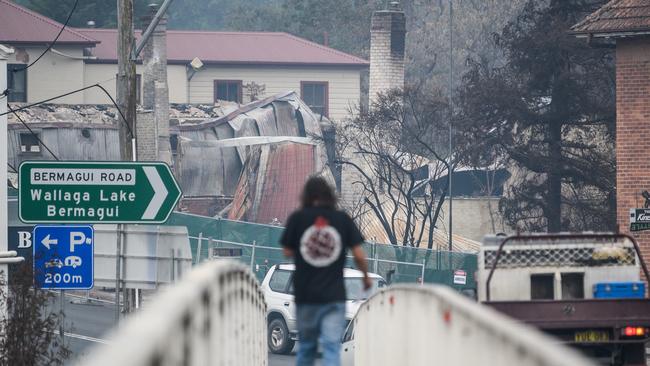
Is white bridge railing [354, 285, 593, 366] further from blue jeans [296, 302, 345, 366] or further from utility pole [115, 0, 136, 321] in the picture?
utility pole [115, 0, 136, 321]

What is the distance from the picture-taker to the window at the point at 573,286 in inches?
589

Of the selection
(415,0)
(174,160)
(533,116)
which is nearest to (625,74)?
(533,116)

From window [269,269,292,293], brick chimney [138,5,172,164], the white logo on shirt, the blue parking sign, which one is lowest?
window [269,269,292,293]

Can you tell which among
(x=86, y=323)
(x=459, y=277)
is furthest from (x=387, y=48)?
(x=86, y=323)

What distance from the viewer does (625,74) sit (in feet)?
94.1

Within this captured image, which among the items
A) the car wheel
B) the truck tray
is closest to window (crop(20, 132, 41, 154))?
the car wheel

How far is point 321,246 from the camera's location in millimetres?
9023

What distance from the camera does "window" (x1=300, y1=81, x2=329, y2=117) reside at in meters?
61.8

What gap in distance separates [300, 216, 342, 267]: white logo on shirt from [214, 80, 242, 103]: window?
52187mm

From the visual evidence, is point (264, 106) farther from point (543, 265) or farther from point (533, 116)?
point (543, 265)

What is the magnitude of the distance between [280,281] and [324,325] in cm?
1821

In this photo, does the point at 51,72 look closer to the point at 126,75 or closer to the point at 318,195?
the point at 126,75

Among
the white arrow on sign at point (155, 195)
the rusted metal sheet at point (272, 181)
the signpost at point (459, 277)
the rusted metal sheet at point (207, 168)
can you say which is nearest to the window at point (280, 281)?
the signpost at point (459, 277)

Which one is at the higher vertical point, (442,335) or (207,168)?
(207,168)
